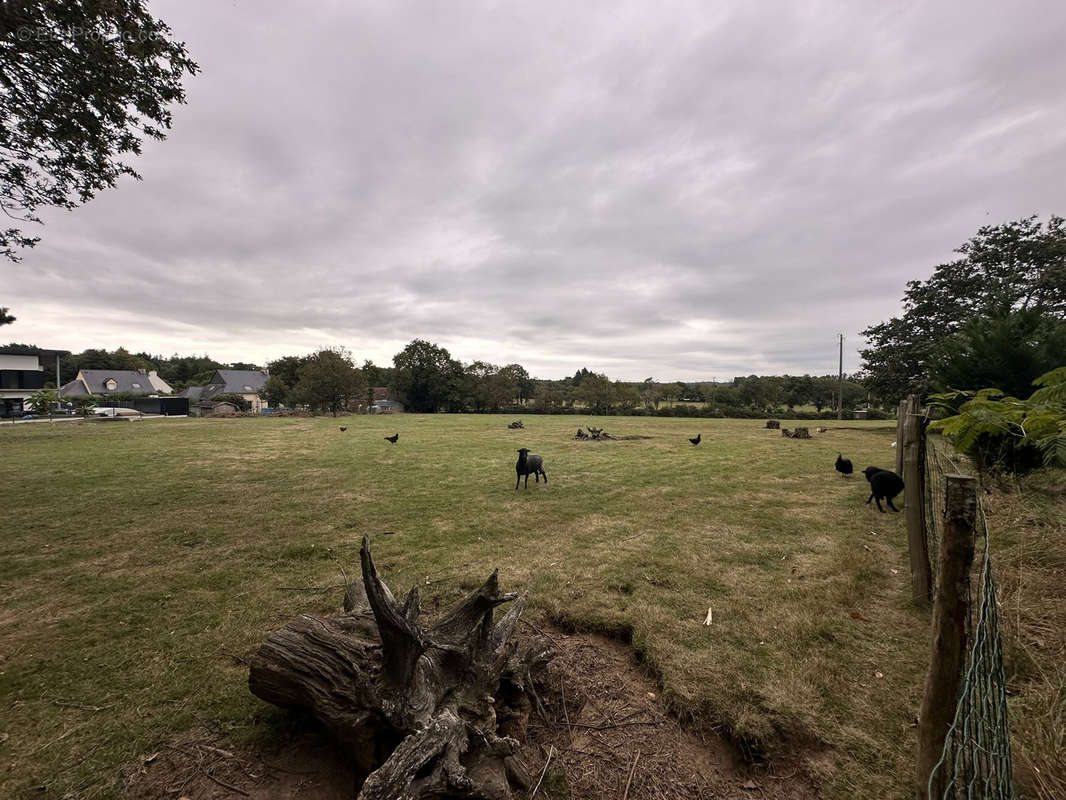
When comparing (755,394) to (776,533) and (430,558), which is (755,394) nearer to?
(776,533)

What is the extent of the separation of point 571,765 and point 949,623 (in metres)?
2.27

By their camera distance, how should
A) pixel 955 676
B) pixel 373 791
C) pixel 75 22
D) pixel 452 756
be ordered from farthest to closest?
pixel 75 22 → pixel 452 756 → pixel 373 791 → pixel 955 676

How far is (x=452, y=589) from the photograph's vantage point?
16.5 feet

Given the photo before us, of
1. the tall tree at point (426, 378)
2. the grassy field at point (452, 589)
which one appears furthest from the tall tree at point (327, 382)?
the grassy field at point (452, 589)

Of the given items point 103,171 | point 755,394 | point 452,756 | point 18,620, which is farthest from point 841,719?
point 755,394

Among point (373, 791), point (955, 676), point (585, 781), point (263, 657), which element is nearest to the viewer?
point (955, 676)

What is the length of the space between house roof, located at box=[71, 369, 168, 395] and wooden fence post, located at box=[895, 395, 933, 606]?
82.8 metres

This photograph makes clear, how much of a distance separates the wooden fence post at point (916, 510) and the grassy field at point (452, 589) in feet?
0.90

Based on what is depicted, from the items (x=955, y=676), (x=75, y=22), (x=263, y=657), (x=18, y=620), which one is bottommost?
(x=18, y=620)

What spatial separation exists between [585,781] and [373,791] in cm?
129

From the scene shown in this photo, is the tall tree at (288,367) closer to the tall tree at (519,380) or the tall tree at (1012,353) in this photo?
the tall tree at (519,380)

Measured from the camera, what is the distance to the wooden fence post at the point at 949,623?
73.0 inches

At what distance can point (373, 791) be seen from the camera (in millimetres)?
2002

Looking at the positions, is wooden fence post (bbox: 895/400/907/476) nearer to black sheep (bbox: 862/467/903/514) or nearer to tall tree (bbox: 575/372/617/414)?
black sheep (bbox: 862/467/903/514)
